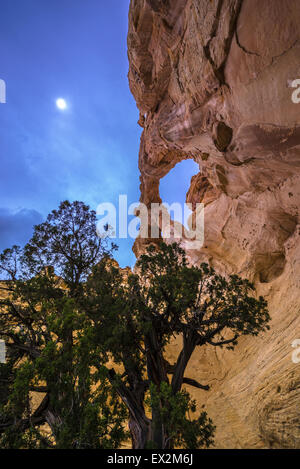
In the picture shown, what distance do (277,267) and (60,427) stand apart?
16.5 m

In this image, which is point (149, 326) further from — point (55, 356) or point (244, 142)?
point (244, 142)

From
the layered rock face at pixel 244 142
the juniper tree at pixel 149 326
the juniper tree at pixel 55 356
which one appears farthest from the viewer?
the juniper tree at pixel 149 326

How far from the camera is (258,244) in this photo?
52.7ft

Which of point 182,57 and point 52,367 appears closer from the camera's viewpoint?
point 52,367

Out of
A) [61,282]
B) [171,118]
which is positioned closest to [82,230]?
[61,282]

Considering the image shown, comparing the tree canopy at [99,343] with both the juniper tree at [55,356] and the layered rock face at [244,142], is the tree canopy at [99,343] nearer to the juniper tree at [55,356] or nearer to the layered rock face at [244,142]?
the juniper tree at [55,356]

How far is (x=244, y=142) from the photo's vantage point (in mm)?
10219

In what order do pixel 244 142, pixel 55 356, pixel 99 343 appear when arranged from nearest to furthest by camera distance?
1. pixel 55 356
2. pixel 99 343
3. pixel 244 142

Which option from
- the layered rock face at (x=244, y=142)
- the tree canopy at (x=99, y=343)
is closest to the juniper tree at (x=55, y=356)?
the tree canopy at (x=99, y=343)

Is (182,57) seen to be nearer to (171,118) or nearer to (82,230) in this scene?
(171,118)

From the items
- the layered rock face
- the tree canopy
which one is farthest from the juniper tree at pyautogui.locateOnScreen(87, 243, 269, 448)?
the layered rock face

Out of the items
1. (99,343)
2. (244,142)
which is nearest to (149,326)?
(99,343)

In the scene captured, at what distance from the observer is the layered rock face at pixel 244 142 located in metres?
7.37

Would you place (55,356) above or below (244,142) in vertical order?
below
